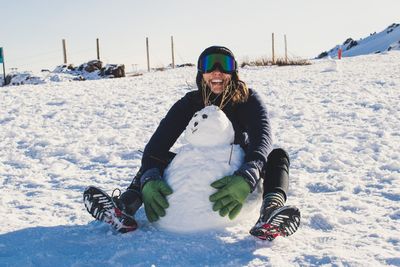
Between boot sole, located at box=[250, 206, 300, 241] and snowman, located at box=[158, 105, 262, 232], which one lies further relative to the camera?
snowman, located at box=[158, 105, 262, 232]

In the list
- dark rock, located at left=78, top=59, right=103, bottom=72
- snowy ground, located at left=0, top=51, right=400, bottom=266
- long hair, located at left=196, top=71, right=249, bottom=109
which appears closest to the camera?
snowy ground, located at left=0, top=51, right=400, bottom=266

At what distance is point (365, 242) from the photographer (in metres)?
2.19

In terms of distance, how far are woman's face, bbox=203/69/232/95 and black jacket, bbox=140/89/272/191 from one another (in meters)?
0.11

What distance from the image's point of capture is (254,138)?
2.59 meters

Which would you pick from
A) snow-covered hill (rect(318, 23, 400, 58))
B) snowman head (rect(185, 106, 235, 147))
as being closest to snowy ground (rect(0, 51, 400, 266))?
snowman head (rect(185, 106, 235, 147))

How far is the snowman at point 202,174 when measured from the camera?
2.33 meters

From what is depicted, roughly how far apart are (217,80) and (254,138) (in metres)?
0.47

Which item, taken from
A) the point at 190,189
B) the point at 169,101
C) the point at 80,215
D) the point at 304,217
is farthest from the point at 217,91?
the point at 169,101

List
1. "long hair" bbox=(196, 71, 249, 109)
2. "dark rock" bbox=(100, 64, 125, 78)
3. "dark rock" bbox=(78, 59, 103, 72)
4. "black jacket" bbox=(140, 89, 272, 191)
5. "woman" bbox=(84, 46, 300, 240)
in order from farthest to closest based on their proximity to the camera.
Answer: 1. "dark rock" bbox=(78, 59, 103, 72)
2. "dark rock" bbox=(100, 64, 125, 78)
3. "long hair" bbox=(196, 71, 249, 109)
4. "black jacket" bbox=(140, 89, 272, 191)
5. "woman" bbox=(84, 46, 300, 240)

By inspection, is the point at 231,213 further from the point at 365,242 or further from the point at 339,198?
the point at 339,198

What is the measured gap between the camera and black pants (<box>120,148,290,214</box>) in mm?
2426

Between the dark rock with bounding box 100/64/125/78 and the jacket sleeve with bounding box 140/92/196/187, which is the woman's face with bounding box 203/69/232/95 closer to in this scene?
the jacket sleeve with bounding box 140/92/196/187

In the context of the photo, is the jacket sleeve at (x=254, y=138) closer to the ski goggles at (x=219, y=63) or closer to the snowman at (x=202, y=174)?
the snowman at (x=202, y=174)

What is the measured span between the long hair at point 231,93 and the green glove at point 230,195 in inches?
23.8
